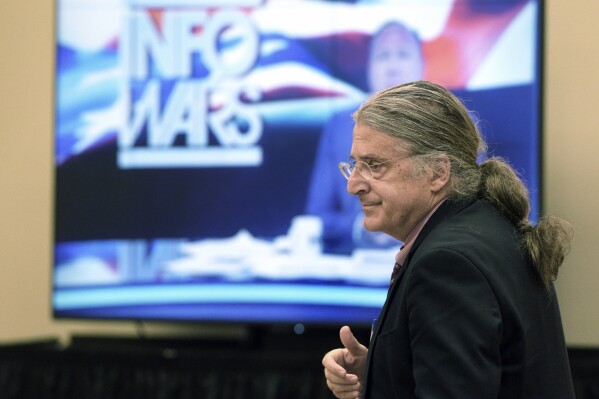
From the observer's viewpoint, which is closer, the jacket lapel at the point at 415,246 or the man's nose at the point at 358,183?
the jacket lapel at the point at 415,246

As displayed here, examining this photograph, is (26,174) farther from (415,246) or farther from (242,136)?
(415,246)

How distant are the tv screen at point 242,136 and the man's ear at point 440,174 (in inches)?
77.5

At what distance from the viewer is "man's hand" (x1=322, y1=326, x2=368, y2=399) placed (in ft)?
5.56

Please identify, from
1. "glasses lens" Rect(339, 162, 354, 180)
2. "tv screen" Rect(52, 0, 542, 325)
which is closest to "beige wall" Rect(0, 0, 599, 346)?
"tv screen" Rect(52, 0, 542, 325)

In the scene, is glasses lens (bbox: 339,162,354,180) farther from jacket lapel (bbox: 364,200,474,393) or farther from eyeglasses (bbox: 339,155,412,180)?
jacket lapel (bbox: 364,200,474,393)

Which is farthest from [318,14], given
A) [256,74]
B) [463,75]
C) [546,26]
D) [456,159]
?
[456,159]

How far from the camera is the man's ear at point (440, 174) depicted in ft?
5.23

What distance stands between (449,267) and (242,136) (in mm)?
2434

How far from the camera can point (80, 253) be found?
12.8ft

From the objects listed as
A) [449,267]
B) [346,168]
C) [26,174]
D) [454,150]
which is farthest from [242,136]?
[449,267]

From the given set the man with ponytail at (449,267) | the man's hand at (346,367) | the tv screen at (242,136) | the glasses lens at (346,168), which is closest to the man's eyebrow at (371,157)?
the man with ponytail at (449,267)

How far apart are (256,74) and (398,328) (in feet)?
7.98

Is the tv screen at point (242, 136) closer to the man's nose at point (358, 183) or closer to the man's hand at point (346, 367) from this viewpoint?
the man's hand at point (346, 367)

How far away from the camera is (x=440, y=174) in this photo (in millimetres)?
1599
